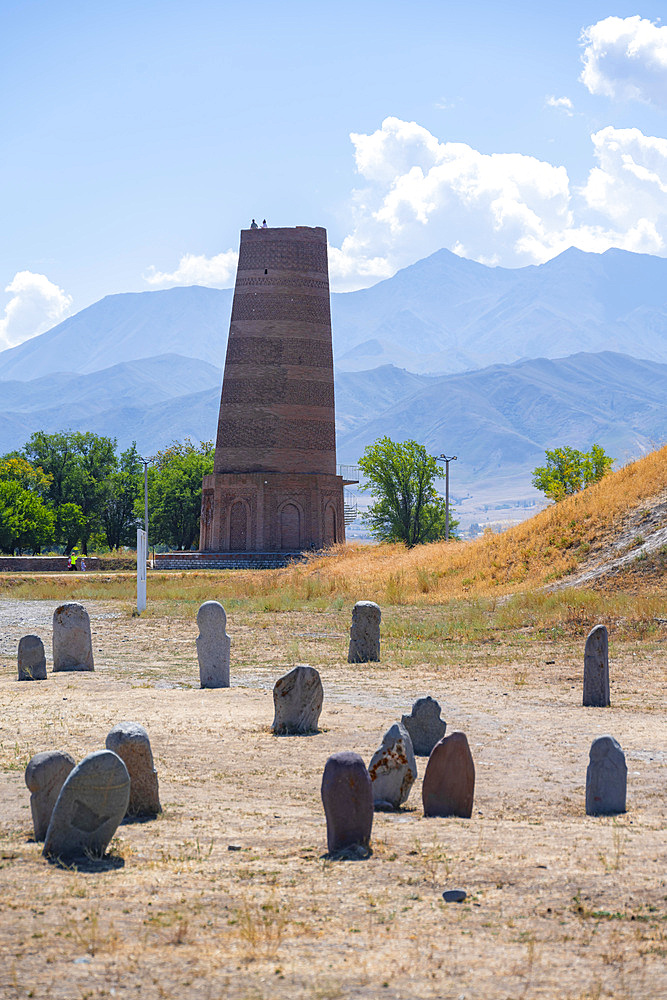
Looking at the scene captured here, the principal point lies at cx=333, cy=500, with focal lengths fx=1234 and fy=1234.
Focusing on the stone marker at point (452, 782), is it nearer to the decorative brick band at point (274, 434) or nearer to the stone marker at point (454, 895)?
the stone marker at point (454, 895)

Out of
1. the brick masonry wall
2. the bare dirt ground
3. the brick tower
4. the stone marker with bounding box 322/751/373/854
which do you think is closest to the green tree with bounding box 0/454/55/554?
the brick tower

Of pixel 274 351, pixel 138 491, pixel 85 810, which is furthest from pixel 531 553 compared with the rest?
pixel 138 491

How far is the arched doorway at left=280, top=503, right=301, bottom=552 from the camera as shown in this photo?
63.5 metres

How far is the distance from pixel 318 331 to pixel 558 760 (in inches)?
2145

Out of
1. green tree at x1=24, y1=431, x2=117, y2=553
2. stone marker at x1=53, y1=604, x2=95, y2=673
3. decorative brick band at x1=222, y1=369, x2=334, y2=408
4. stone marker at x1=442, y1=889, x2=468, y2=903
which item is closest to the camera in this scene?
stone marker at x1=442, y1=889, x2=468, y2=903

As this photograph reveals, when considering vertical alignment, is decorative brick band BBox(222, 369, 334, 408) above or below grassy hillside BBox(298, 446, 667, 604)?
above

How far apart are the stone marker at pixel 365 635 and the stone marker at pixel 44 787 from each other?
437 inches

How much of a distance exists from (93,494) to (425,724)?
269 ft

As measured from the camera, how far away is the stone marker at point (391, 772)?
8.88 m

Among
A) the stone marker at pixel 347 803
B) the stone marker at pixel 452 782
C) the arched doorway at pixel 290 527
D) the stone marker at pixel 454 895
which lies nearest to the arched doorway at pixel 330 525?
the arched doorway at pixel 290 527

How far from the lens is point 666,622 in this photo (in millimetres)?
21688

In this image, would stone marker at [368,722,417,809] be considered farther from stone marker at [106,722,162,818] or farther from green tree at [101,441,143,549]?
green tree at [101,441,143,549]

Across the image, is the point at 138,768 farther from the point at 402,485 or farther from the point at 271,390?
the point at 402,485

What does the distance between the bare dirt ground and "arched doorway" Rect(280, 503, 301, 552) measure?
1943 inches
